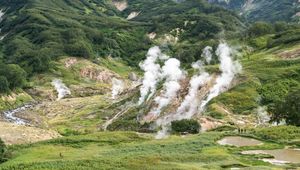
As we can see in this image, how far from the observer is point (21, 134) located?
3489 inches

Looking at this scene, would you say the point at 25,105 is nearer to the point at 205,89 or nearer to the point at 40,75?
the point at 40,75

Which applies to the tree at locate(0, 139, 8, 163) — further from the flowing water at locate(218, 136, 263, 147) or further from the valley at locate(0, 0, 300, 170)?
the flowing water at locate(218, 136, 263, 147)

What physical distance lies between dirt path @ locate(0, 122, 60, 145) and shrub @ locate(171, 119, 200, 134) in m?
22.3

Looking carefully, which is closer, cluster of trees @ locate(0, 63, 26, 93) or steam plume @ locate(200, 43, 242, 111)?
steam plume @ locate(200, 43, 242, 111)

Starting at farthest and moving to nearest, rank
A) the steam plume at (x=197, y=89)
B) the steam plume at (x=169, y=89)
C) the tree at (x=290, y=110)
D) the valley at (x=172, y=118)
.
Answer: the steam plume at (x=169, y=89) < the steam plume at (x=197, y=89) < the tree at (x=290, y=110) < the valley at (x=172, y=118)

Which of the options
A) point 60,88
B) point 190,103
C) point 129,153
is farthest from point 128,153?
point 60,88

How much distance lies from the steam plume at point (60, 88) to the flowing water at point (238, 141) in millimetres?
105310

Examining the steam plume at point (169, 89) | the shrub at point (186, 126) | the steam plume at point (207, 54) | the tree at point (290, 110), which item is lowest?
the shrub at point (186, 126)

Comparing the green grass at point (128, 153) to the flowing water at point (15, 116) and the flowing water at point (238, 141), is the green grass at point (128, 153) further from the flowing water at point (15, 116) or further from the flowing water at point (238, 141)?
the flowing water at point (15, 116)

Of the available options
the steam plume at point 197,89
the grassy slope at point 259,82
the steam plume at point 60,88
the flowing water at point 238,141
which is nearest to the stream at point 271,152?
the flowing water at point 238,141

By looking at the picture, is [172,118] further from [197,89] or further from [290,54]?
[290,54]

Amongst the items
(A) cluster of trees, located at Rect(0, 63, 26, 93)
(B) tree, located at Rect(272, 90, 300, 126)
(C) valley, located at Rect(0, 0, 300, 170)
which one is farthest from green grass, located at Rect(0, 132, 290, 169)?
(A) cluster of trees, located at Rect(0, 63, 26, 93)

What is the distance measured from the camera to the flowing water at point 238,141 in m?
69.8

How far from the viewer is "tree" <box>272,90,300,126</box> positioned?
83.5m
